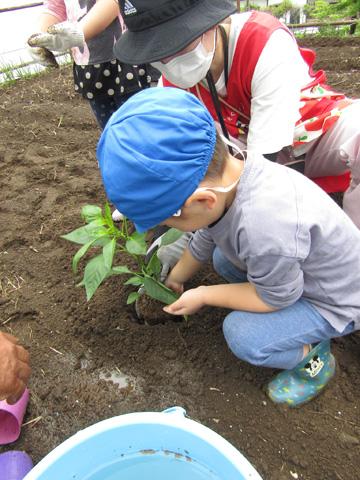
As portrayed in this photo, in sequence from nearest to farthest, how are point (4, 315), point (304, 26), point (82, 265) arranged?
point (4, 315) < point (82, 265) < point (304, 26)

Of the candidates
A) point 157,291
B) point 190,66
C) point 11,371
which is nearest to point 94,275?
point 157,291

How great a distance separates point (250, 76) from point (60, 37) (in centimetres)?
78

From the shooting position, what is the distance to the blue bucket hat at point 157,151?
2.63 feet

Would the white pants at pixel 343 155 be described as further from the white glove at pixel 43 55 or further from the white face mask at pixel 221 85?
the white glove at pixel 43 55

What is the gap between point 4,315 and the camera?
5.29ft

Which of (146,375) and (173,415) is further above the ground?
(173,415)

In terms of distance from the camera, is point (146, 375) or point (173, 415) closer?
point (173, 415)

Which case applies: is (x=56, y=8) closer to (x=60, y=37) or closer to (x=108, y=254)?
(x=60, y=37)

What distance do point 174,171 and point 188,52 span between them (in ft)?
2.03

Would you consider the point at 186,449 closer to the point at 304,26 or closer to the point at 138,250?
the point at 138,250

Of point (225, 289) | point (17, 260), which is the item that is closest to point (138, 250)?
point (225, 289)

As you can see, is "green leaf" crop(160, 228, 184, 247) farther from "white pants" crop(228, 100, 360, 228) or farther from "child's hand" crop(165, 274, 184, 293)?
"white pants" crop(228, 100, 360, 228)

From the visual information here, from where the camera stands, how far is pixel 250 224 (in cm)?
96

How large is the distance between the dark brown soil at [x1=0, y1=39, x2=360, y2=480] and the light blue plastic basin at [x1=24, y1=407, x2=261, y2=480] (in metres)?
0.31
